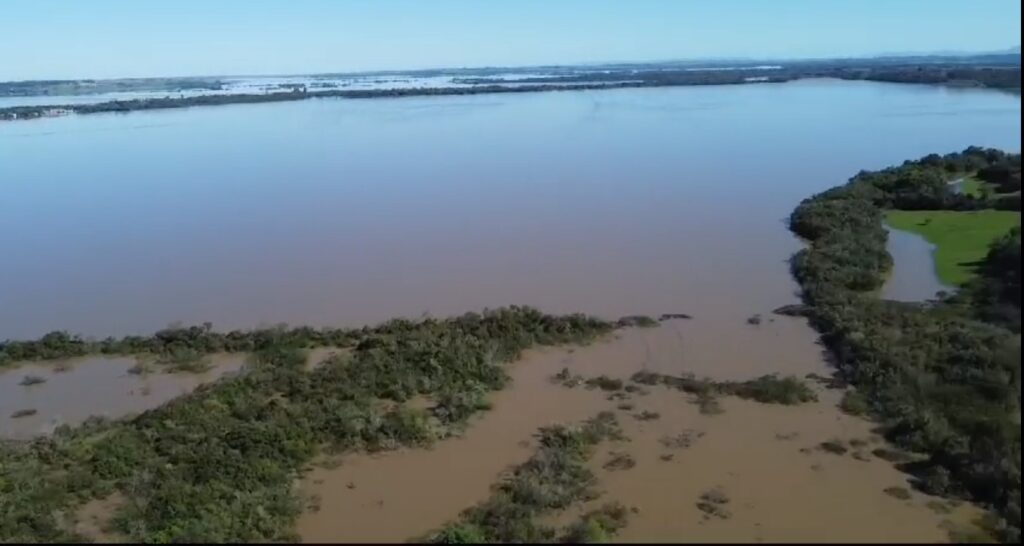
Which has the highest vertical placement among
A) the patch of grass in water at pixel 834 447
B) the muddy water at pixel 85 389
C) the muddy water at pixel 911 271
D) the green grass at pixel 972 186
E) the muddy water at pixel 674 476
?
the green grass at pixel 972 186

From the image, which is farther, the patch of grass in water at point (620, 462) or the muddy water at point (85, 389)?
the muddy water at point (85, 389)

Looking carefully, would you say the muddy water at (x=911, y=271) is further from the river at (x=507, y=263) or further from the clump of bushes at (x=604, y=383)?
the clump of bushes at (x=604, y=383)

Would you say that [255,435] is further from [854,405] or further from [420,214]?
[420,214]

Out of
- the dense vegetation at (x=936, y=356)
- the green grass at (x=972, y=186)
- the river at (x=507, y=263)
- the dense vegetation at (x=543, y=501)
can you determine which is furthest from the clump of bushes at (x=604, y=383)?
the green grass at (x=972, y=186)

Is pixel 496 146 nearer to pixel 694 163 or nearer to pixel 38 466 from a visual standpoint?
pixel 694 163

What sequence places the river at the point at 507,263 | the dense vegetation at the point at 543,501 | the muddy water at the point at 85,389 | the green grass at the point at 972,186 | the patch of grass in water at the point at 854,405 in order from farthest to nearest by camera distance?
the green grass at the point at 972,186 → the muddy water at the point at 85,389 → the patch of grass in water at the point at 854,405 → the river at the point at 507,263 → the dense vegetation at the point at 543,501

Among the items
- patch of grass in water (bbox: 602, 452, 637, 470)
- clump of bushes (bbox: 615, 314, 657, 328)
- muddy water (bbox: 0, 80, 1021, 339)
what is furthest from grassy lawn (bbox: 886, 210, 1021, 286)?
patch of grass in water (bbox: 602, 452, 637, 470)

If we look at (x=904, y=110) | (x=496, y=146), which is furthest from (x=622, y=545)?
(x=904, y=110)
